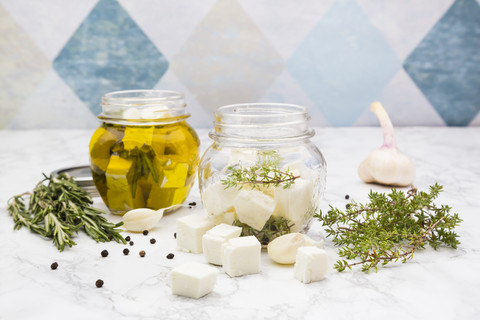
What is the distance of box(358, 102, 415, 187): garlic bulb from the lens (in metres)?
1.29

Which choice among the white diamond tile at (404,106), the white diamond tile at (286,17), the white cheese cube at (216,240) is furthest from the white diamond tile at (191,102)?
the white cheese cube at (216,240)

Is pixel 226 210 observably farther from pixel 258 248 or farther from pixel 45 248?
pixel 45 248

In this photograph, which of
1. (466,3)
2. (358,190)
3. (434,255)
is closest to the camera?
(434,255)

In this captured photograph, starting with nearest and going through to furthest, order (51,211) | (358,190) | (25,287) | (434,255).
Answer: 1. (25,287)
2. (434,255)
3. (51,211)
4. (358,190)

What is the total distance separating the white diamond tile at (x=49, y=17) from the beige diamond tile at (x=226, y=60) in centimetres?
40

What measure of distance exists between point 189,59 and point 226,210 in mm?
1223

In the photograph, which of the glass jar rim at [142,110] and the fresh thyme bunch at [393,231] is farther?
the glass jar rim at [142,110]

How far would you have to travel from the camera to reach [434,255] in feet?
2.84

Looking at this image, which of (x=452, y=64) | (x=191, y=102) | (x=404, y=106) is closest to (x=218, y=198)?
(x=191, y=102)

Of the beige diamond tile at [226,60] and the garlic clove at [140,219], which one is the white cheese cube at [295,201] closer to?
the garlic clove at [140,219]

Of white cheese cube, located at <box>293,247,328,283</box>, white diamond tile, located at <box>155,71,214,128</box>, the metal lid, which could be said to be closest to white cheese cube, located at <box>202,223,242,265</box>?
white cheese cube, located at <box>293,247,328,283</box>

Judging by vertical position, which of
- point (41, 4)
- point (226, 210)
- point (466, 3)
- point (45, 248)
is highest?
point (466, 3)

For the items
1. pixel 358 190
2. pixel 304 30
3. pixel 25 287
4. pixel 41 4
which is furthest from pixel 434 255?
pixel 41 4

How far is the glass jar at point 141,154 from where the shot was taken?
1.04 m
